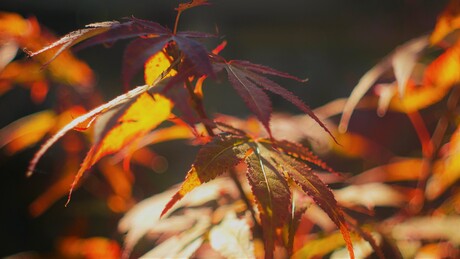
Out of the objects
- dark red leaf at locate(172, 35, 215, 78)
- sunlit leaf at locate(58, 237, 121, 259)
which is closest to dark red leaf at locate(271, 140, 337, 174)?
dark red leaf at locate(172, 35, 215, 78)

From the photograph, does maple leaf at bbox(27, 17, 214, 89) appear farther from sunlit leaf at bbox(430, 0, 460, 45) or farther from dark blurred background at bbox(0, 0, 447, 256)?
dark blurred background at bbox(0, 0, 447, 256)

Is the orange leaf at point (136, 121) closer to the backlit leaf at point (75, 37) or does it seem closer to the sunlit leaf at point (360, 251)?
the backlit leaf at point (75, 37)

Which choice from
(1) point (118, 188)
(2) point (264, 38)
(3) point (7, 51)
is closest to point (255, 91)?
(3) point (7, 51)

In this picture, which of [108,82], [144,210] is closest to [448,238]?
[144,210]

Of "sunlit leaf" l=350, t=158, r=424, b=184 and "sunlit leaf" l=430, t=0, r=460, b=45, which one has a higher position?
"sunlit leaf" l=430, t=0, r=460, b=45

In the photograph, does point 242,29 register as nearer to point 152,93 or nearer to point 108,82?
point 108,82

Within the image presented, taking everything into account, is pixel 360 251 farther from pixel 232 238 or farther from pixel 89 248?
pixel 89 248

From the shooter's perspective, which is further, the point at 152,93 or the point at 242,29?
the point at 242,29

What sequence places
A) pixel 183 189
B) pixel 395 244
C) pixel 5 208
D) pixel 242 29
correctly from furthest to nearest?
pixel 242 29 < pixel 5 208 < pixel 395 244 < pixel 183 189
